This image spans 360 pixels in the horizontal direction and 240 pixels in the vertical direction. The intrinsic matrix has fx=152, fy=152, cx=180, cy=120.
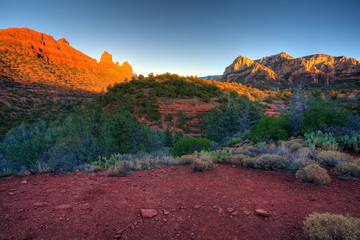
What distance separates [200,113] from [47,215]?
19865 millimetres

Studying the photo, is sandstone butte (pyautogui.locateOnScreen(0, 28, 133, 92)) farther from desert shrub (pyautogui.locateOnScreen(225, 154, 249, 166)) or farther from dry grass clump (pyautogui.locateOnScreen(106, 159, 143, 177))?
desert shrub (pyautogui.locateOnScreen(225, 154, 249, 166))

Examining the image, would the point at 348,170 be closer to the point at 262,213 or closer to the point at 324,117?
the point at 262,213

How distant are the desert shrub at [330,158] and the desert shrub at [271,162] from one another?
34.2 inches

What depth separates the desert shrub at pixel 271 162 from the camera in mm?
4067

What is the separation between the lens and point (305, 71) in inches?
2131

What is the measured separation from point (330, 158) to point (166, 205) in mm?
4330

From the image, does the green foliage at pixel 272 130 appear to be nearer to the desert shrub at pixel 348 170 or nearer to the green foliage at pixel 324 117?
the green foliage at pixel 324 117

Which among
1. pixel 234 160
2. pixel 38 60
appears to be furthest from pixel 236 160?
pixel 38 60

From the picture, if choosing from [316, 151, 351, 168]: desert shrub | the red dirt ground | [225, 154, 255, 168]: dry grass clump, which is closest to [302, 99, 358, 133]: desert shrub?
[316, 151, 351, 168]: desert shrub

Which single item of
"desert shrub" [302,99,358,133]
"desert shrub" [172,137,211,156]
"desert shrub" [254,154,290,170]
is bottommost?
"desert shrub" [172,137,211,156]

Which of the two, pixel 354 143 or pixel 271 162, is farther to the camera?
pixel 354 143

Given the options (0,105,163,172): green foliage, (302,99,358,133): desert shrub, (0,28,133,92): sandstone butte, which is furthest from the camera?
(0,28,133,92): sandstone butte

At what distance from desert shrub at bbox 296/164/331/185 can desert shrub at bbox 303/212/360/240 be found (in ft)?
5.26

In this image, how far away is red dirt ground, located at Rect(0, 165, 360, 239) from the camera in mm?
1892
